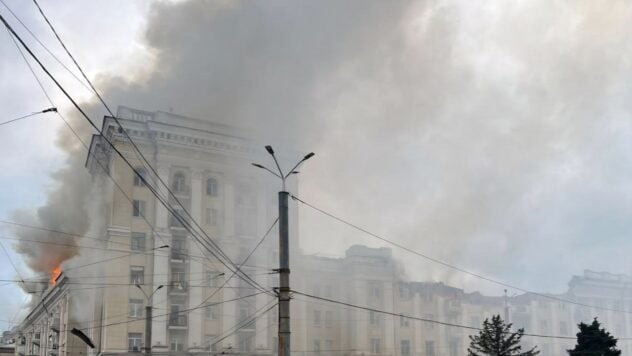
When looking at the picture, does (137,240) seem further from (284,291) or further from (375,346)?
(284,291)

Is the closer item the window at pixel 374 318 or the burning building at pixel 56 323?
the burning building at pixel 56 323

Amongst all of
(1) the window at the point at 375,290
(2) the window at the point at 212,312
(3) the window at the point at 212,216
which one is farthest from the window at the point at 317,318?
(3) the window at the point at 212,216

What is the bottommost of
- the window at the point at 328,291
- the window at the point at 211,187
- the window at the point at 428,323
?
the window at the point at 428,323

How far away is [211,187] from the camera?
5803cm

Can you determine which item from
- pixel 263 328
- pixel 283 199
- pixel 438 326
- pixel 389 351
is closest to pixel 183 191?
pixel 263 328

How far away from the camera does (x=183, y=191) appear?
186ft

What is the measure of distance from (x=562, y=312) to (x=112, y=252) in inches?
1895

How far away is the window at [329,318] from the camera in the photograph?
196ft

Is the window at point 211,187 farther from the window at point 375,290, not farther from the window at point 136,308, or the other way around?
the window at point 375,290

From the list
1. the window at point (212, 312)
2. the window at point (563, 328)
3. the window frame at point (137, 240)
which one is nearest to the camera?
the window frame at point (137, 240)

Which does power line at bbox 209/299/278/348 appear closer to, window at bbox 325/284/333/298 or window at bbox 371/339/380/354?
window at bbox 325/284/333/298

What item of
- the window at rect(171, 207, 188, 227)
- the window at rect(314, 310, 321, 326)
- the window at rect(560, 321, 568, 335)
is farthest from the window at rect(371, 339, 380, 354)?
the window at rect(560, 321, 568, 335)

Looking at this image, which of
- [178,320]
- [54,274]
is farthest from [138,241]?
[54,274]

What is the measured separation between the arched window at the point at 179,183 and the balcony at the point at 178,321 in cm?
999
